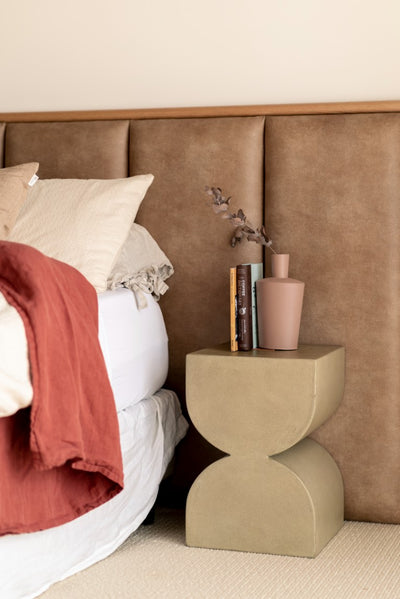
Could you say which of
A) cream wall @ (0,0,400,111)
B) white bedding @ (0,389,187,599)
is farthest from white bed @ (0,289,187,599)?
cream wall @ (0,0,400,111)

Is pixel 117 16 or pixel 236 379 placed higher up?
pixel 117 16

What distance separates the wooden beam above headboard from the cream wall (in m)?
0.07

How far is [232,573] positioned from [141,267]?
0.90 metres

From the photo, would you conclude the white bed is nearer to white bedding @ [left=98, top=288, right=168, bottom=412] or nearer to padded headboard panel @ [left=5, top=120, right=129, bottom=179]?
white bedding @ [left=98, top=288, right=168, bottom=412]

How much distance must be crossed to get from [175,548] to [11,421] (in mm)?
738

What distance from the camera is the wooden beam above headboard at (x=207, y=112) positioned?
251cm

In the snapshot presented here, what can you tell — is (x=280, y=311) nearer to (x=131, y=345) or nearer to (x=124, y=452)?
(x=131, y=345)

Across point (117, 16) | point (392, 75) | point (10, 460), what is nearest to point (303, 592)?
point (10, 460)

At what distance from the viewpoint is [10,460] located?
5.48 ft

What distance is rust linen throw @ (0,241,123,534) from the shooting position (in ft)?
5.36

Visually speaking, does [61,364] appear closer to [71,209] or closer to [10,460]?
[10,460]

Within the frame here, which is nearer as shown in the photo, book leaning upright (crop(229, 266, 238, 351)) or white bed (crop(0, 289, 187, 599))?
white bed (crop(0, 289, 187, 599))

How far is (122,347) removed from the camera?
2.19 metres

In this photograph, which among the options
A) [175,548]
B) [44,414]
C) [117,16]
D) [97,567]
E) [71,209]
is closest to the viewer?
[44,414]
